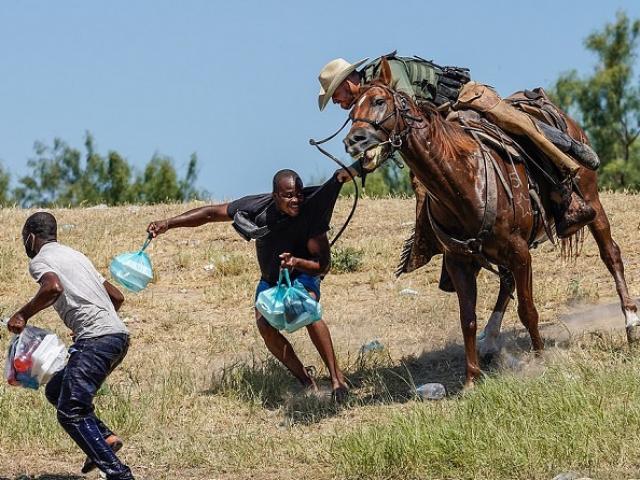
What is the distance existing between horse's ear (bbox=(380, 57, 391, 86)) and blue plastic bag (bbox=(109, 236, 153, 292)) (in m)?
2.15

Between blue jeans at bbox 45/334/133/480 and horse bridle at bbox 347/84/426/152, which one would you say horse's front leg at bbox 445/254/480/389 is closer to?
horse bridle at bbox 347/84/426/152

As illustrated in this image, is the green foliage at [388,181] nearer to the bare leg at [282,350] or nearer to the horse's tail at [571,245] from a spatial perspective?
the horse's tail at [571,245]

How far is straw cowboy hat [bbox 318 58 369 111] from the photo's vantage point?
942 cm

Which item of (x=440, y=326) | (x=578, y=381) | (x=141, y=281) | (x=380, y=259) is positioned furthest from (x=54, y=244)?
(x=380, y=259)

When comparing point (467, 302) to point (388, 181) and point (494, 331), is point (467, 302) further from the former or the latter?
point (388, 181)

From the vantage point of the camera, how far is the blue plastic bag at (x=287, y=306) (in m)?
9.12

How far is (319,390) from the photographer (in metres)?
9.84

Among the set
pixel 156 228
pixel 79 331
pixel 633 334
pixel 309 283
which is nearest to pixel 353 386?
pixel 309 283

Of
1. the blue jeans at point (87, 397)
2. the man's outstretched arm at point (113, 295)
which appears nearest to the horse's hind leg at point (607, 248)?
the man's outstretched arm at point (113, 295)

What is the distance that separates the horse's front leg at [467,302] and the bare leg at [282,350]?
1.23m

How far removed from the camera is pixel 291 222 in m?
9.39

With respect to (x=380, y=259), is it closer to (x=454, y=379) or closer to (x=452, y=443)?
(x=454, y=379)

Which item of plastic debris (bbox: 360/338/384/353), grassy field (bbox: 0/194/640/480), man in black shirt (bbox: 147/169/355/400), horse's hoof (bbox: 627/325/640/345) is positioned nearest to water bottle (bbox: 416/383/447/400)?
grassy field (bbox: 0/194/640/480)

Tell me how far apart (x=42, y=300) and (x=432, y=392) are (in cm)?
330
